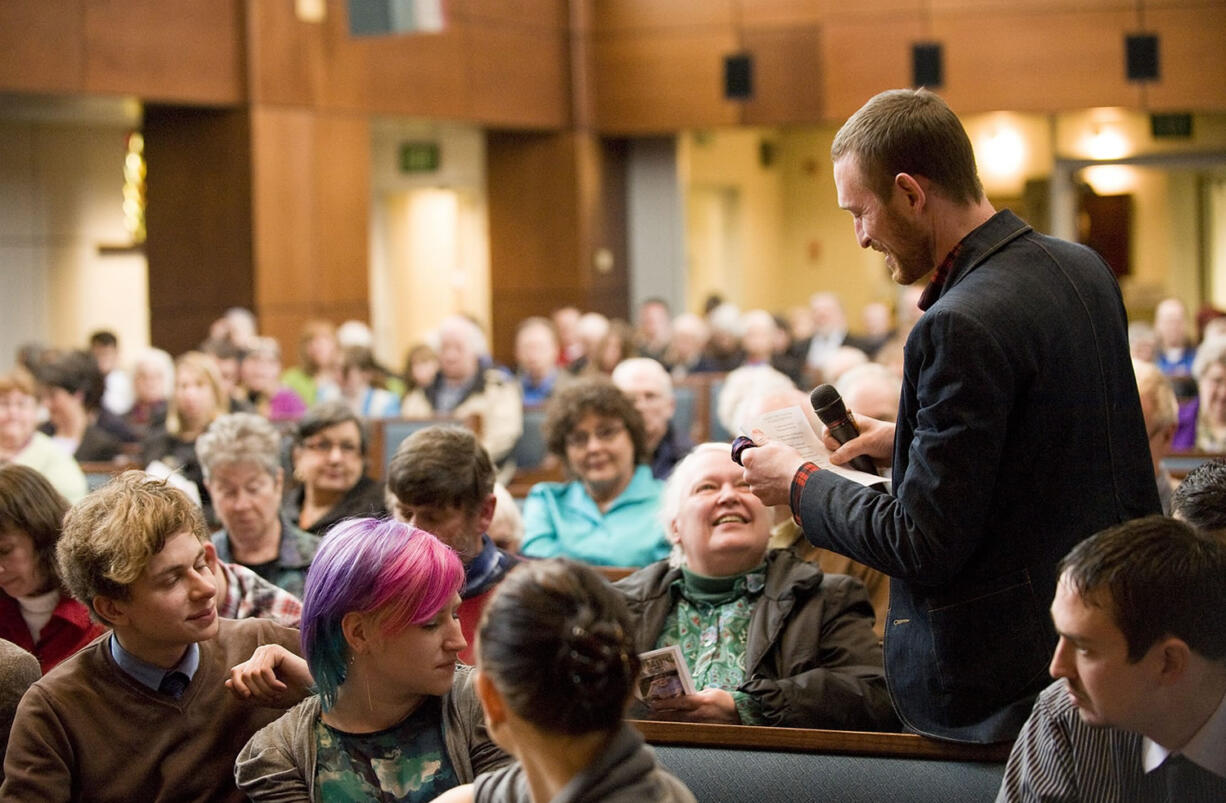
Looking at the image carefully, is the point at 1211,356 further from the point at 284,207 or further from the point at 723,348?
the point at 284,207

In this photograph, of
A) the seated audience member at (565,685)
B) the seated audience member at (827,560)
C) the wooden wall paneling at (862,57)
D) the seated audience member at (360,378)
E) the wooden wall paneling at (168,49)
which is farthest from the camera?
the wooden wall paneling at (862,57)

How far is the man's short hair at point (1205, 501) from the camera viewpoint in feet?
7.79

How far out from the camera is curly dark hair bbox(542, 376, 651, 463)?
181 inches

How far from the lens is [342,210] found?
11.3 meters

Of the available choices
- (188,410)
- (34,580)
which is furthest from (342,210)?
(34,580)

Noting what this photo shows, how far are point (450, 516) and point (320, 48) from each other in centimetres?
870

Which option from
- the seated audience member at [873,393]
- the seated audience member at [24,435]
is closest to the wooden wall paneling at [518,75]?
the seated audience member at [24,435]

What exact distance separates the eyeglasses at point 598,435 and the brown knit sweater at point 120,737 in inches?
92.0

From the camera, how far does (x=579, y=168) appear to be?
44.1 ft

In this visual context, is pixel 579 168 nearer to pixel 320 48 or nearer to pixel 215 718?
pixel 320 48

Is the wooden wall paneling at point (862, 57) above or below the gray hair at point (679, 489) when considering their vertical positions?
above

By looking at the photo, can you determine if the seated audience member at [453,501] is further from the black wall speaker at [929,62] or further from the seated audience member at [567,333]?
the black wall speaker at [929,62]

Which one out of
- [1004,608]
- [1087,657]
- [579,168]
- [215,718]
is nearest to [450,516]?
[215,718]

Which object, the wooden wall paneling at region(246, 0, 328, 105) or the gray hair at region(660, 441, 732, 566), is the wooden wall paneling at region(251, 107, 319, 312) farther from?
the gray hair at region(660, 441, 732, 566)
